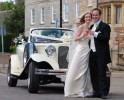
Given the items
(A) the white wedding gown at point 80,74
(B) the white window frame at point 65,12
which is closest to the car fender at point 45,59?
(A) the white wedding gown at point 80,74

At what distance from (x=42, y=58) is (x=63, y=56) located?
67cm

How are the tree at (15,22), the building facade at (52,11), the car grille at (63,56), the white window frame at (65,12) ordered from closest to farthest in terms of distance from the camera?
the car grille at (63,56), the building facade at (52,11), the white window frame at (65,12), the tree at (15,22)

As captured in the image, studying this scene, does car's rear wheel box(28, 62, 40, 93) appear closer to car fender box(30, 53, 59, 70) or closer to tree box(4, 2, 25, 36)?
car fender box(30, 53, 59, 70)

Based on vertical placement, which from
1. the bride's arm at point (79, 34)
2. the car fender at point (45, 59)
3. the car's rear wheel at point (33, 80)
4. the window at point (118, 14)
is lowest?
the car's rear wheel at point (33, 80)

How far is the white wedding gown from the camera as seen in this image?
1298 cm

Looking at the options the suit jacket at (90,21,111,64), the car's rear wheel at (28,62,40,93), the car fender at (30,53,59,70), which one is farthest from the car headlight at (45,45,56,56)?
the suit jacket at (90,21,111,64)

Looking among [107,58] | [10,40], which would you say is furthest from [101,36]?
[10,40]

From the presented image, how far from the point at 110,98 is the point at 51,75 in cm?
227

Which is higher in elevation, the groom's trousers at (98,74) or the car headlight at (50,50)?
the car headlight at (50,50)

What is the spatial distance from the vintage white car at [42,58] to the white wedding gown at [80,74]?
1.03m

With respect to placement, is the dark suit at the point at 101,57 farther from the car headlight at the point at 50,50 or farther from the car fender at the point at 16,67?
the car fender at the point at 16,67

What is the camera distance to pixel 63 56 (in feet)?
47.7

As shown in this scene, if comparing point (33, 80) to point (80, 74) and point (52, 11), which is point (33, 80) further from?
point (52, 11)

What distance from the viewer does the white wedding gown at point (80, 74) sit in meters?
13.0
